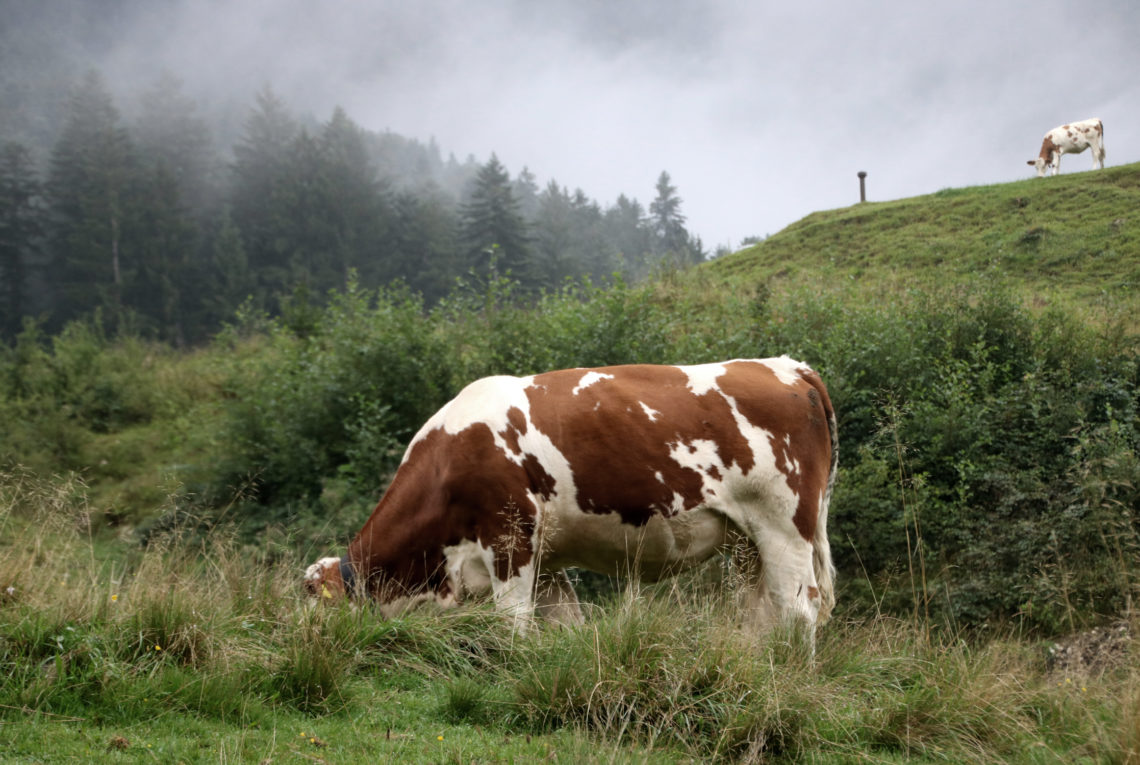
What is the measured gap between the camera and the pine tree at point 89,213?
156 feet

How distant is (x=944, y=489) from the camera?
29.0ft

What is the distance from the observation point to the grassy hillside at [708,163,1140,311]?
1543 centimetres

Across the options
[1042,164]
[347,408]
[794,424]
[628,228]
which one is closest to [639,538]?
[794,424]

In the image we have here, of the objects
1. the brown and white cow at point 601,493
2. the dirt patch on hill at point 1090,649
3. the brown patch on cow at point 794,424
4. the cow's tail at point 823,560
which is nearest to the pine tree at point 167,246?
the brown and white cow at point 601,493

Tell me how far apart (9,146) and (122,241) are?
1258 cm

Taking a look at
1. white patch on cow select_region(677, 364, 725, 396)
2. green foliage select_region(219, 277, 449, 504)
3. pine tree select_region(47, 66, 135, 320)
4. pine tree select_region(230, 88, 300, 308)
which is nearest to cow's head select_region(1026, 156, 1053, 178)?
green foliage select_region(219, 277, 449, 504)

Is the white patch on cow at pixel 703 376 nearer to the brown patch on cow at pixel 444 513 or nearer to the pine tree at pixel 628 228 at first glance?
the brown patch on cow at pixel 444 513

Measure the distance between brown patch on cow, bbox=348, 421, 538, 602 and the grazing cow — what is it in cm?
2578

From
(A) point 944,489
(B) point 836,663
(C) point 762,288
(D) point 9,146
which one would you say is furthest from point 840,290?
(D) point 9,146

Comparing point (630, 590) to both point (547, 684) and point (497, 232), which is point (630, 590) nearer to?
point (547, 684)

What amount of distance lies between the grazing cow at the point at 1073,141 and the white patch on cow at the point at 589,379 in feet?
81.7

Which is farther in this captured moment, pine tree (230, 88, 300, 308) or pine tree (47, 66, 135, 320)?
pine tree (230, 88, 300, 308)

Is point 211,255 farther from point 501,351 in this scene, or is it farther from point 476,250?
point 501,351

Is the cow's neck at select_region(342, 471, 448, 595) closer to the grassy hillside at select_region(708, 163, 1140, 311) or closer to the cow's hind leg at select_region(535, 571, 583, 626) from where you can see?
the cow's hind leg at select_region(535, 571, 583, 626)
